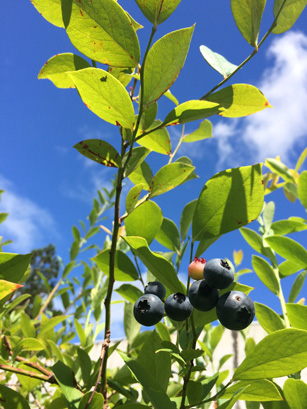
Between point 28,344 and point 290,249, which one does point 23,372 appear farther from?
point 290,249

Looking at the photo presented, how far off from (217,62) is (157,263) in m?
0.38

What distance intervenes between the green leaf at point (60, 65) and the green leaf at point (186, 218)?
1.33 ft

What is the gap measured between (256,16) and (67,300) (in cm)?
173

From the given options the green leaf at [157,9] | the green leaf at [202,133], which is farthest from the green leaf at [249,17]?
the green leaf at [202,133]

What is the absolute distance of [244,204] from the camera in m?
0.57

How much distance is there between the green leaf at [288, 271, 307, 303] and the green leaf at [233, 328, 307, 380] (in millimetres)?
395

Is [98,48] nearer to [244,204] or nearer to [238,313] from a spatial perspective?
[244,204]

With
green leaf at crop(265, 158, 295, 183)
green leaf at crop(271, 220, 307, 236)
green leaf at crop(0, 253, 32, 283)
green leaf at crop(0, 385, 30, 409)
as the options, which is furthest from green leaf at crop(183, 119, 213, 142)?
green leaf at crop(0, 385, 30, 409)

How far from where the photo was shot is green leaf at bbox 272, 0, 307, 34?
63 cm

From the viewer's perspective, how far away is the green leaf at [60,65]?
642 millimetres

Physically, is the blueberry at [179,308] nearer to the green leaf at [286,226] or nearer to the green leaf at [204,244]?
the green leaf at [204,244]

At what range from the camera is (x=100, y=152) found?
0.65m

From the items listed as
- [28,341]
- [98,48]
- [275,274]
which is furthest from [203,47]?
[28,341]

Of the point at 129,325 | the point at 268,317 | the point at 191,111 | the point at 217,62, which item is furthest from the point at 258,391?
the point at 129,325
